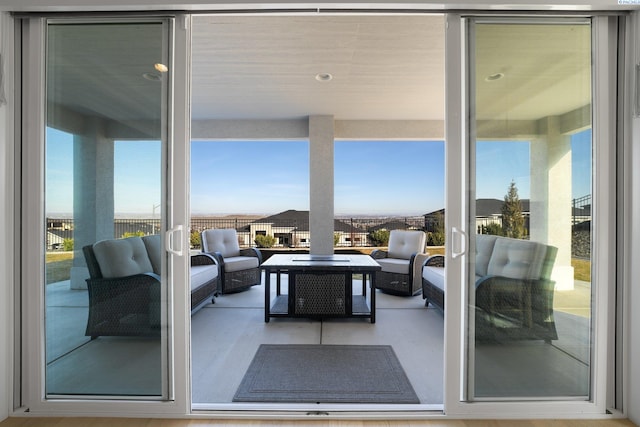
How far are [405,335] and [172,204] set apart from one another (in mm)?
2475

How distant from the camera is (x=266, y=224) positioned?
831 centimetres

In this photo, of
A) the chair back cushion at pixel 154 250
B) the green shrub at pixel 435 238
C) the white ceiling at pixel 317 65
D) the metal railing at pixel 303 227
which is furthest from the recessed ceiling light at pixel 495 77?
the green shrub at pixel 435 238

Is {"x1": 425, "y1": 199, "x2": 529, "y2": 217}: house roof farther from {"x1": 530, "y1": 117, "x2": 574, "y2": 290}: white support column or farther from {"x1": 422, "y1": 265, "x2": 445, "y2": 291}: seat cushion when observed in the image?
{"x1": 422, "y1": 265, "x2": 445, "y2": 291}: seat cushion

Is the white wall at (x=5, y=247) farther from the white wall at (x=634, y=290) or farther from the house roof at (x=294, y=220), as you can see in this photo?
the house roof at (x=294, y=220)

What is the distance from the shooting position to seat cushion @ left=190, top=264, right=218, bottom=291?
3574 millimetres

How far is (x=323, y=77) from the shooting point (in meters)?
3.96

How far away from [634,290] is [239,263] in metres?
4.13

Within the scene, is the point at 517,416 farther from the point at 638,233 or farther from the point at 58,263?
the point at 58,263

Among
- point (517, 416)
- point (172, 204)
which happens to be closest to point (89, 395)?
→ point (172, 204)

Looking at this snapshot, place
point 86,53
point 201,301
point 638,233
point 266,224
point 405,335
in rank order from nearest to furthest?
point 638,233 < point 86,53 < point 405,335 < point 201,301 < point 266,224

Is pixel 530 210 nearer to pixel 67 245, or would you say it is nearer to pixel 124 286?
pixel 124 286

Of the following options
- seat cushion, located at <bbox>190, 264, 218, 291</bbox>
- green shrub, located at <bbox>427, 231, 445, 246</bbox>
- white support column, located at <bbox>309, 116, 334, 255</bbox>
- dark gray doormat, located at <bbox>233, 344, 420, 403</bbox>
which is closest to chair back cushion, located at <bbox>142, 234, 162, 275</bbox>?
dark gray doormat, located at <bbox>233, 344, 420, 403</bbox>

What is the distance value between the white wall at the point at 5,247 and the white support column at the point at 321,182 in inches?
158

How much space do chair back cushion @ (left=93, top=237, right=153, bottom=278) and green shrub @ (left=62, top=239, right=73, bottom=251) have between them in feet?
0.45
